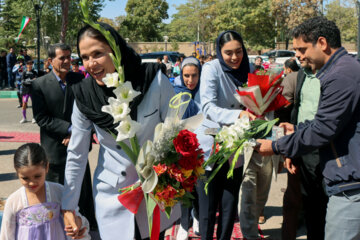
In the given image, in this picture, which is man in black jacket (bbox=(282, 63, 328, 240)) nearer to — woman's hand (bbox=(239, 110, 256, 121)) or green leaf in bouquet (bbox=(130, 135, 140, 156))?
woman's hand (bbox=(239, 110, 256, 121))

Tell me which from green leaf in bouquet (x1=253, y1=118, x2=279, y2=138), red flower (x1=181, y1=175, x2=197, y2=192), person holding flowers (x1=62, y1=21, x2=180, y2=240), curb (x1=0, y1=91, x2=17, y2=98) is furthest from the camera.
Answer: curb (x1=0, y1=91, x2=17, y2=98)

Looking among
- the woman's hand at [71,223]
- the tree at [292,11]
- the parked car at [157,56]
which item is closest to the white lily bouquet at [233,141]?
the woman's hand at [71,223]

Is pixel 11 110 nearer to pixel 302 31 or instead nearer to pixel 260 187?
pixel 260 187

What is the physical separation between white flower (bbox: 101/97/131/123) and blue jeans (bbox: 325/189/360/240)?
56.1 inches

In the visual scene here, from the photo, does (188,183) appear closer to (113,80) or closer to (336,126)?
(113,80)

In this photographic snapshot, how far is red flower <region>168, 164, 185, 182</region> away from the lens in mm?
2094

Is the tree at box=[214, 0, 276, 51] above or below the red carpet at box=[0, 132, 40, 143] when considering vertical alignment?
above

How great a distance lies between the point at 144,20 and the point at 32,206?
174ft

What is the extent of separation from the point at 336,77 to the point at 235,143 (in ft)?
2.38

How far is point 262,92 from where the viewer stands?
318cm

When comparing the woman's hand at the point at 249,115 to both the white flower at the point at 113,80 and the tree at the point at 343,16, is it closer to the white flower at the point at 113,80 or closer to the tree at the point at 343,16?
the white flower at the point at 113,80

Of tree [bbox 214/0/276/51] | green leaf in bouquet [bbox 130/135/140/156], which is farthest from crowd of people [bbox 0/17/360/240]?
tree [bbox 214/0/276/51]

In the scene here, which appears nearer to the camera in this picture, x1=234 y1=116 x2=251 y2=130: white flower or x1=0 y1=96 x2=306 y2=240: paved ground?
x1=234 y1=116 x2=251 y2=130: white flower

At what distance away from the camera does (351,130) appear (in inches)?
94.8
